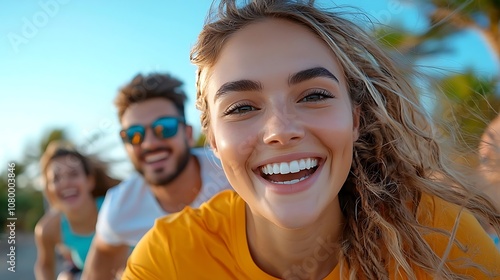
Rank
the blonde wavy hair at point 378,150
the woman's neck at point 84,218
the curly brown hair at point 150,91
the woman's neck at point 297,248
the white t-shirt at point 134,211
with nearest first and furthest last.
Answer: the blonde wavy hair at point 378,150 → the woman's neck at point 297,248 → the white t-shirt at point 134,211 → the curly brown hair at point 150,91 → the woman's neck at point 84,218

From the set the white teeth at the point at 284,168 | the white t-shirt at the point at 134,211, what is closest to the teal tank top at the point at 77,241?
the white t-shirt at the point at 134,211

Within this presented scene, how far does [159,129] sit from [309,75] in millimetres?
2475

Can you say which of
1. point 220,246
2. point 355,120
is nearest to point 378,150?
point 355,120

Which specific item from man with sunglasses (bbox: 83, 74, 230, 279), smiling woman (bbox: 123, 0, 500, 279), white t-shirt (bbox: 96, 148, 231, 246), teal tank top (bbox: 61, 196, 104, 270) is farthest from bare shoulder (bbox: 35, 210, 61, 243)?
smiling woman (bbox: 123, 0, 500, 279)

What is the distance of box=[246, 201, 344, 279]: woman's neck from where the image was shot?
223 cm

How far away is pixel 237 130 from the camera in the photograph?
1.97 meters

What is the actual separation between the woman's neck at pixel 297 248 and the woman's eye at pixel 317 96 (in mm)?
508

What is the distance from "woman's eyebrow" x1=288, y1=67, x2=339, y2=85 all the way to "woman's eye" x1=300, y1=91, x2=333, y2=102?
58mm

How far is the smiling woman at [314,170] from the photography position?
193cm

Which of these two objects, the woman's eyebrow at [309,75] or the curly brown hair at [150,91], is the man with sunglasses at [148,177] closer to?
the curly brown hair at [150,91]

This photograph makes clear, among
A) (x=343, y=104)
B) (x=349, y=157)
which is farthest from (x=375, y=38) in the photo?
(x=349, y=157)

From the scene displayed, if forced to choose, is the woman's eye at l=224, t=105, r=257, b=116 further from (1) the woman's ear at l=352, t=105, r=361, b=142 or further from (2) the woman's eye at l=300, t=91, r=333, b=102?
(1) the woman's ear at l=352, t=105, r=361, b=142

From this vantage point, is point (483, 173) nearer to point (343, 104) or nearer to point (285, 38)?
point (343, 104)

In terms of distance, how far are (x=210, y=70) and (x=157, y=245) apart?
0.75 metres
